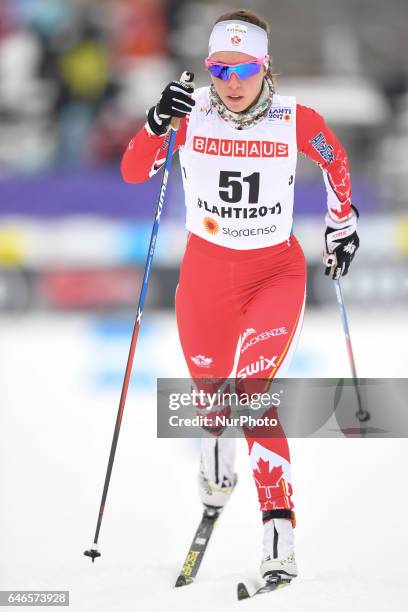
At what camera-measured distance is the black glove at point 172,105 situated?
3.94m

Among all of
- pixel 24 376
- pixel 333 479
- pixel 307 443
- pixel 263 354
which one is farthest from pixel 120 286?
pixel 263 354

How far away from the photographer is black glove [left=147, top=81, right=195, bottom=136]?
3.94 m

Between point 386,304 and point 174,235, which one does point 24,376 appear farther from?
point 386,304

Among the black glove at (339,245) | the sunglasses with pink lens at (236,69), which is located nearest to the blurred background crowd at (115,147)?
the black glove at (339,245)

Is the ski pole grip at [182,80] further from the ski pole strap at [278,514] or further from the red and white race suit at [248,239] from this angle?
the ski pole strap at [278,514]

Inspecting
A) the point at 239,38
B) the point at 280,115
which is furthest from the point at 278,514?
the point at 239,38

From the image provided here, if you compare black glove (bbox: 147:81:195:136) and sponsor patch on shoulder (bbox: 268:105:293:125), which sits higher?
sponsor patch on shoulder (bbox: 268:105:293:125)

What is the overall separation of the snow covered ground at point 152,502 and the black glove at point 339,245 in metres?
1.28

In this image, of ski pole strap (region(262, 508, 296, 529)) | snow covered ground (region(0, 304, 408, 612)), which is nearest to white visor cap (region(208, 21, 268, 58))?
ski pole strap (region(262, 508, 296, 529))

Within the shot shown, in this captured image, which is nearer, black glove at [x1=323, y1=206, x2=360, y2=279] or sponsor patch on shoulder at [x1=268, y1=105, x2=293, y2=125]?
sponsor patch on shoulder at [x1=268, y1=105, x2=293, y2=125]

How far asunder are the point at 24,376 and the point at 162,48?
16.1ft

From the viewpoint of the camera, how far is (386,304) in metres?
9.83

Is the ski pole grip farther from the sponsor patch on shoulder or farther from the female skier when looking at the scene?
the sponsor patch on shoulder

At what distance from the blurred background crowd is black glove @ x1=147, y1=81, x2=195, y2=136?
5245 millimetres
